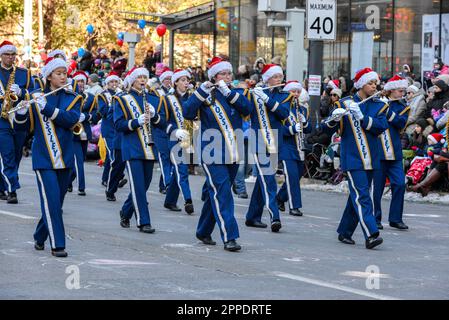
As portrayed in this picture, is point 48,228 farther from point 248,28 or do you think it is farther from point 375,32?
point 248,28

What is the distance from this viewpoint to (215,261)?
11414 mm

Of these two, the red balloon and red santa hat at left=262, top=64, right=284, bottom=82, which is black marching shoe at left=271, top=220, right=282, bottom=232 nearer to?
red santa hat at left=262, top=64, right=284, bottom=82

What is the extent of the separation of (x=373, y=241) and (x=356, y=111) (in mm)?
1413

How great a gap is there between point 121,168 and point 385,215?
154 inches

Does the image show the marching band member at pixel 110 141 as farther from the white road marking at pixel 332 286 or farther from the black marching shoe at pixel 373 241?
the white road marking at pixel 332 286

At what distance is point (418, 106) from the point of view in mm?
20047

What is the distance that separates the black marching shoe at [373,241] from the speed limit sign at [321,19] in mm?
8575

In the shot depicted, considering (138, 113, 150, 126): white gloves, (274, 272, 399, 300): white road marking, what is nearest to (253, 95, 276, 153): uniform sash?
(138, 113, 150, 126): white gloves

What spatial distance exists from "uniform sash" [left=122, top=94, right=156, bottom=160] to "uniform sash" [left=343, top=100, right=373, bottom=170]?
2313 mm

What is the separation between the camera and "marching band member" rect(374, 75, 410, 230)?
14.4 metres

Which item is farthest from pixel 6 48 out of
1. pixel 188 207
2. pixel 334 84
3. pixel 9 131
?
pixel 334 84

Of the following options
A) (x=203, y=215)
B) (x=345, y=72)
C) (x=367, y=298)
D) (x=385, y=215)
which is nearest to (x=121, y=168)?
(x=385, y=215)

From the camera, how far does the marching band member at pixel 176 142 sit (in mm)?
15859

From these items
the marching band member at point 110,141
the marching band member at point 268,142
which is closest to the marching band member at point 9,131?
the marching band member at point 110,141
